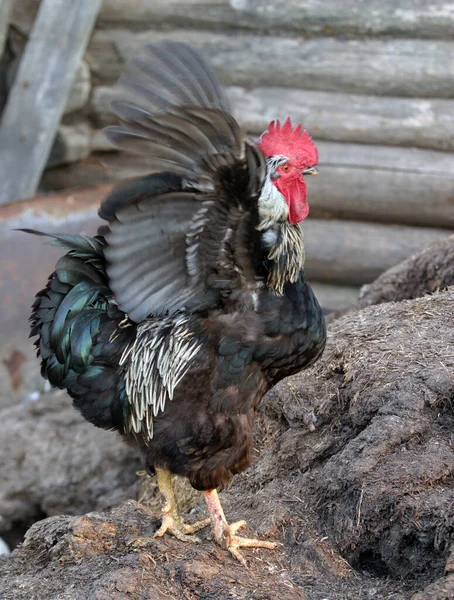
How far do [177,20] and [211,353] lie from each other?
5.14 meters

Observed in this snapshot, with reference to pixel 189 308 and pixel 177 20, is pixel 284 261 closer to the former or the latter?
pixel 189 308

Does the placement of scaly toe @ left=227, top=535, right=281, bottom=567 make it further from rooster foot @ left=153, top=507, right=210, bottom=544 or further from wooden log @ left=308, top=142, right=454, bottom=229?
wooden log @ left=308, top=142, right=454, bottom=229

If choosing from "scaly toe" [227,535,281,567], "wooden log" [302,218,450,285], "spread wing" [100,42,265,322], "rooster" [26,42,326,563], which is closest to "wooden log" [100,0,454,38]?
"wooden log" [302,218,450,285]

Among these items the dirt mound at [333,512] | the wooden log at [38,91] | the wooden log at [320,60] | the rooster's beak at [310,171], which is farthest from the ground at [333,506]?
the wooden log at [38,91]

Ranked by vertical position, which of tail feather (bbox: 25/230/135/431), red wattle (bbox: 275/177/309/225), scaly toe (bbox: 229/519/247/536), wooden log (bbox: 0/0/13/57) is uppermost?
wooden log (bbox: 0/0/13/57)

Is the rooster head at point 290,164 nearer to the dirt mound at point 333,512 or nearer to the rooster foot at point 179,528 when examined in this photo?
the dirt mound at point 333,512

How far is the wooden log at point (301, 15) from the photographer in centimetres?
731

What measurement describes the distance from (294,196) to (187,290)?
2.09 ft

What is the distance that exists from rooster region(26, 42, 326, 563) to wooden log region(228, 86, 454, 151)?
4.01 m

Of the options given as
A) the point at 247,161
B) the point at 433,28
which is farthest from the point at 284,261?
the point at 433,28

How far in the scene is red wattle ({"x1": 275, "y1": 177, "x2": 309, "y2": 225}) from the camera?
3.67 metres

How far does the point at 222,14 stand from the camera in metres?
7.80

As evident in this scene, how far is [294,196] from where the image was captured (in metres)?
3.70

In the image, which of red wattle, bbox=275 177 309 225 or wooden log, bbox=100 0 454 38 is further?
wooden log, bbox=100 0 454 38
